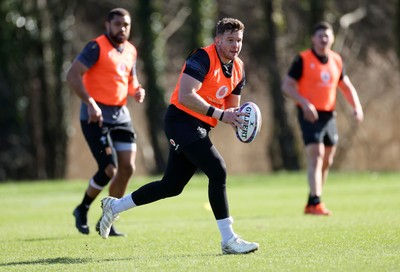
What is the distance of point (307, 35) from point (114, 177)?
1918cm

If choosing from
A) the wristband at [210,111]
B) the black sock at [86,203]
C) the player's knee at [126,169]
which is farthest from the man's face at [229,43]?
the black sock at [86,203]

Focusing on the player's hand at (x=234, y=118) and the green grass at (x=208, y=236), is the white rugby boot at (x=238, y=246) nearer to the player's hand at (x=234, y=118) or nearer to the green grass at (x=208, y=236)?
the green grass at (x=208, y=236)

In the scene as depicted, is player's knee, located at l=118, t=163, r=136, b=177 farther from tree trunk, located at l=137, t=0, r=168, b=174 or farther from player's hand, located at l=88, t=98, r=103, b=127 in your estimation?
tree trunk, located at l=137, t=0, r=168, b=174

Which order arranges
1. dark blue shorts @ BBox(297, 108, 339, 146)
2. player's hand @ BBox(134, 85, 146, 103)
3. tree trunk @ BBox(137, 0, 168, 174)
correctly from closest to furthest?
player's hand @ BBox(134, 85, 146, 103)
dark blue shorts @ BBox(297, 108, 339, 146)
tree trunk @ BBox(137, 0, 168, 174)

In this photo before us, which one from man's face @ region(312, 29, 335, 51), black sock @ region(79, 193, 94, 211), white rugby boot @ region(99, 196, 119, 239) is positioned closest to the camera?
white rugby boot @ region(99, 196, 119, 239)

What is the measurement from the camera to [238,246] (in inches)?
317

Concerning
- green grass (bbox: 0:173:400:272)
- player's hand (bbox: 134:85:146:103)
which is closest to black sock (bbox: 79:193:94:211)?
green grass (bbox: 0:173:400:272)

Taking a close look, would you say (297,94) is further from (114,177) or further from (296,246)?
(296,246)

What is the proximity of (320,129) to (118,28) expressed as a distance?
3.49 m

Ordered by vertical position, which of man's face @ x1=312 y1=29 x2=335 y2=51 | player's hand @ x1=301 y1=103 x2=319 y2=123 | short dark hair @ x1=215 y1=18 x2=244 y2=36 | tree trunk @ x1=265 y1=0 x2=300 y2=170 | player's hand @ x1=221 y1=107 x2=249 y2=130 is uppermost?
short dark hair @ x1=215 y1=18 x2=244 y2=36

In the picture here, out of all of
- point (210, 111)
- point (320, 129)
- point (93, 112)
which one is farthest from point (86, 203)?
point (320, 129)

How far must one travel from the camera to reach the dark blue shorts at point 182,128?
835 centimetres

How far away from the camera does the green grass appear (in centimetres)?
754

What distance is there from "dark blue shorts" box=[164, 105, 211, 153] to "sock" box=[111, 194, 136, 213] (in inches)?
27.2
